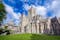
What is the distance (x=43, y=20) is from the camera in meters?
5.10

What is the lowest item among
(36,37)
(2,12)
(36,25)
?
(36,37)

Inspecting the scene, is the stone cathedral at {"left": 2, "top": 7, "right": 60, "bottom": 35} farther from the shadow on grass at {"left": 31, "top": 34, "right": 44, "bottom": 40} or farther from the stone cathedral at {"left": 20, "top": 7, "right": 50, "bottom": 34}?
the shadow on grass at {"left": 31, "top": 34, "right": 44, "bottom": 40}

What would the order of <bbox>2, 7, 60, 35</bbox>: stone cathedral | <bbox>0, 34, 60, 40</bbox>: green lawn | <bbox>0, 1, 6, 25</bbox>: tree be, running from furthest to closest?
<bbox>0, 1, 6, 25</bbox>: tree
<bbox>2, 7, 60, 35</bbox>: stone cathedral
<bbox>0, 34, 60, 40</bbox>: green lawn

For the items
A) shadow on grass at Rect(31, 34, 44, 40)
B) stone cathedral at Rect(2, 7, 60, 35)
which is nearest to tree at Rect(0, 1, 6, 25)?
stone cathedral at Rect(2, 7, 60, 35)

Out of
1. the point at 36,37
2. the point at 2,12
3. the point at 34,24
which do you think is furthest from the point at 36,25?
the point at 2,12

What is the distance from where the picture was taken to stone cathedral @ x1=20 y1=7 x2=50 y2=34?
198 inches

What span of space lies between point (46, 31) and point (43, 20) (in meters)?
0.37

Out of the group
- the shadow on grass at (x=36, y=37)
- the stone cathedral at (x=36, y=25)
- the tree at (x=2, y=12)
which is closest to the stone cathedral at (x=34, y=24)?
the stone cathedral at (x=36, y=25)

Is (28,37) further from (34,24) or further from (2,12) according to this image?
Result: (2,12)

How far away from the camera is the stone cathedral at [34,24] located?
504 centimetres

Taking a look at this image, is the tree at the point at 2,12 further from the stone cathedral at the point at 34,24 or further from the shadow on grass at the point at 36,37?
the shadow on grass at the point at 36,37

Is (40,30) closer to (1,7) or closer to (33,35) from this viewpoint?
(33,35)

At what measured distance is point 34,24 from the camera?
5.09m

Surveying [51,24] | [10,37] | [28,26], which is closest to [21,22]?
[28,26]
